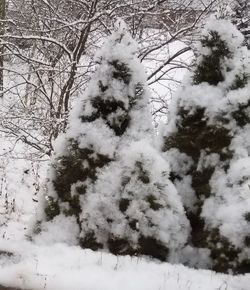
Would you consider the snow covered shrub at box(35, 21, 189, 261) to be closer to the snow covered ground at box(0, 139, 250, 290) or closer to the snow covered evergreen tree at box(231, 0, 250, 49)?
the snow covered ground at box(0, 139, 250, 290)

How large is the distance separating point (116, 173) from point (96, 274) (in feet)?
3.42

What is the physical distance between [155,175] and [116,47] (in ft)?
4.35

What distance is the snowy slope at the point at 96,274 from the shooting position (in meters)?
3.72

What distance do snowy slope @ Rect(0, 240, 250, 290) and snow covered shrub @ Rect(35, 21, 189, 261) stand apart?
0.30 metres

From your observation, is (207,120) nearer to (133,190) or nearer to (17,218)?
(133,190)

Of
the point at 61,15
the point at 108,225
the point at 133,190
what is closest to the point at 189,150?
the point at 133,190

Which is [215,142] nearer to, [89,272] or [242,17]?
[89,272]

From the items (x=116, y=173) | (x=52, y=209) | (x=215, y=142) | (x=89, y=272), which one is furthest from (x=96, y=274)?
(x=215, y=142)

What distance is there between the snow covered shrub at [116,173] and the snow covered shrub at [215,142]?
11.8 inches

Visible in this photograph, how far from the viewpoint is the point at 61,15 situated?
9438 millimetres

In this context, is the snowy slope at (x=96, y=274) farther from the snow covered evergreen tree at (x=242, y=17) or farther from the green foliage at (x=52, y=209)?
the snow covered evergreen tree at (x=242, y=17)

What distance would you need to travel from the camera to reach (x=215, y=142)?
4.71 metres

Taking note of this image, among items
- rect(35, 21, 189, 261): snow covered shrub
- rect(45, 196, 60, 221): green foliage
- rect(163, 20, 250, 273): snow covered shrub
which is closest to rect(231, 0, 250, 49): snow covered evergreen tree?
rect(163, 20, 250, 273): snow covered shrub

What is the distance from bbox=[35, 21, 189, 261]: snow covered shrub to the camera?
14.4 feet
